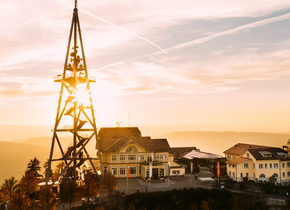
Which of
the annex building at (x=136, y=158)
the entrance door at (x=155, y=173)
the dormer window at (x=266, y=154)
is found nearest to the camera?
the entrance door at (x=155, y=173)

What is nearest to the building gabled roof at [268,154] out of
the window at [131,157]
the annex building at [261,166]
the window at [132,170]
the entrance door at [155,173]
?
the annex building at [261,166]

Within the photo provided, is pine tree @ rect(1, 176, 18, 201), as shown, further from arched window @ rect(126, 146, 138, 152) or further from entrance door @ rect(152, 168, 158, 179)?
entrance door @ rect(152, 168, 158, 179)

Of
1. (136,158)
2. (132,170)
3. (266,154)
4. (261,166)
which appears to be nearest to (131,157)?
(136,158)

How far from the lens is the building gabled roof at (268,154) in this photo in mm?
56938

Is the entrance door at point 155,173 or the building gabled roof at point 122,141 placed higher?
the building gabled roof at point 122,141

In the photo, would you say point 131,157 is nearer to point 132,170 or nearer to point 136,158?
point 136,158

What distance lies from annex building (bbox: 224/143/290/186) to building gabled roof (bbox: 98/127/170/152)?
1431 centimetres

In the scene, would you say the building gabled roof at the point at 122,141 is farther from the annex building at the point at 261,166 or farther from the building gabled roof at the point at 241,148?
the building gabled roof at the point at 241,148

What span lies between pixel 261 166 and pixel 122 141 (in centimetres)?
2776

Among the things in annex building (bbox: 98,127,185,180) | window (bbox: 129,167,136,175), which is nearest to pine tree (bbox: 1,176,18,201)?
annex building (bbox: 98,127,185,180)

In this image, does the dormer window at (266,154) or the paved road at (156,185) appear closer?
the paved road at (156,185)

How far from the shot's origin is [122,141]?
5984 centimetres

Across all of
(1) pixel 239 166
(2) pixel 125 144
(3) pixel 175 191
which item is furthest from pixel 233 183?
(2) pixel 125 144

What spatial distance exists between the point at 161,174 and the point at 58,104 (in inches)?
977
